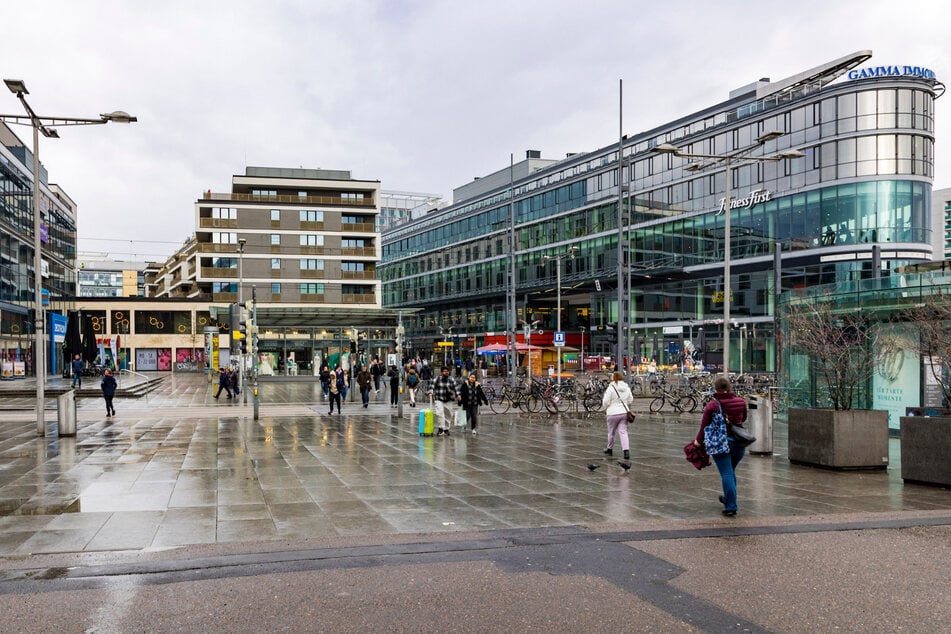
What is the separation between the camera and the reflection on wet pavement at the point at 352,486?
888 cm

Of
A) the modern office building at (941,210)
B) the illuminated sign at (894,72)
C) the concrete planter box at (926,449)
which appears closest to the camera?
the concrete planter box at (926,449)

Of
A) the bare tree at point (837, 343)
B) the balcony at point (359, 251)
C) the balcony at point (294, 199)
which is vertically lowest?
the bare tree at point (837, 343)

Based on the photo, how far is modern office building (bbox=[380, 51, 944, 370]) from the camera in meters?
46.7

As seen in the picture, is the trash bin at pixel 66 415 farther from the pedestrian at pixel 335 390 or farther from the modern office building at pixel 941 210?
the modern office building at pixel 941 210

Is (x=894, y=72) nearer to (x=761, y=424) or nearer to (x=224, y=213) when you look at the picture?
(x=761, y=424)

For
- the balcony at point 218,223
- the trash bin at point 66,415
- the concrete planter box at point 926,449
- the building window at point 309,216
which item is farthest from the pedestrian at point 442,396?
the balcony at point 218,223

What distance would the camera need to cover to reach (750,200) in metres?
53.3

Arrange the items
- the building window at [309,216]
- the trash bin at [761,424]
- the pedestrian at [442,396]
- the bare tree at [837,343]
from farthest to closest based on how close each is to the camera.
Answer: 1. the building window at [309,216]
2. the pedestrian at [442,396]
3. the trash bin at [761,424]
4. the bare tree at [837,343]

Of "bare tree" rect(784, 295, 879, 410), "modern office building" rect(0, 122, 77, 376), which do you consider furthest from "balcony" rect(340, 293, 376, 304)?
"bare tree" rect(784, 295, 879, 410)

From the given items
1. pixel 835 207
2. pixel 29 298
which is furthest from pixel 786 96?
pixel 29 298

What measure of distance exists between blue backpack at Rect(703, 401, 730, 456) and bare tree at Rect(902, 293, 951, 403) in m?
5.62

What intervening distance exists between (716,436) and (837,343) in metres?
6.64

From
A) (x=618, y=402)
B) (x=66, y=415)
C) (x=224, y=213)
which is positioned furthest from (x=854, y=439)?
(x=224, y=213)

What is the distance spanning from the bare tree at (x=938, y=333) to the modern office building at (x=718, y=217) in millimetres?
12118
